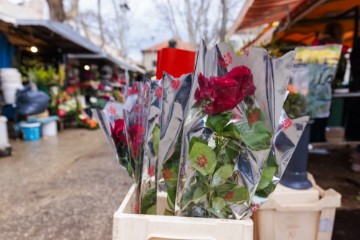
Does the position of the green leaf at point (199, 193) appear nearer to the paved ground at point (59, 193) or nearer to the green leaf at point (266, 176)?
the green leaf at point (266, 176)

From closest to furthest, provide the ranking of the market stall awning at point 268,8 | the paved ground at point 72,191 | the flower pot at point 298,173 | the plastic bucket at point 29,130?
the flower pot at point 298,173 < the paved ground at point 72,191 < the market stall awning at point 268,8 < the plastic bucket at point 29,130

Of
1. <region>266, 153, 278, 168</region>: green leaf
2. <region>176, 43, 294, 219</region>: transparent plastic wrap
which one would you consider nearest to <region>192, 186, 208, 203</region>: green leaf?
<region>176, 43, 294, 219</region>: transparent plastic wrap

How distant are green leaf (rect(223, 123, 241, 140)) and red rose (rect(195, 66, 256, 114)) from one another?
0.19ft

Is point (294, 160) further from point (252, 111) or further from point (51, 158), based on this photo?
point (51, 158)

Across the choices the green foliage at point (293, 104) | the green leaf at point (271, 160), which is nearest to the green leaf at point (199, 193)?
the green leaf at point (271, 160)

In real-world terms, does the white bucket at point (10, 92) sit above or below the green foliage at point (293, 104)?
below

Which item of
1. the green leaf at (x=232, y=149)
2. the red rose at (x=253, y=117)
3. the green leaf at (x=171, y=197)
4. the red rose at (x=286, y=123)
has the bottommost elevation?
the green leaf at (x=171, y=197)

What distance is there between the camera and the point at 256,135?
2.52 ft

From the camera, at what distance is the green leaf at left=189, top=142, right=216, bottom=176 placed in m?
0.78

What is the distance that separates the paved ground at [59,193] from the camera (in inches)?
75.5

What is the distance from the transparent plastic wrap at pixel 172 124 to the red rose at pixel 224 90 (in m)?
0.06

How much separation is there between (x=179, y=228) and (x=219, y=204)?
143mm

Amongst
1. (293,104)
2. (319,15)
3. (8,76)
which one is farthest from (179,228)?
(8,76)

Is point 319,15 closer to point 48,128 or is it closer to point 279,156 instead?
point 279,156
